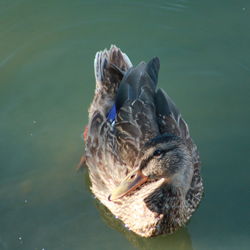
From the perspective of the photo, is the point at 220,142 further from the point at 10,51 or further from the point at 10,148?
the point at 10,51

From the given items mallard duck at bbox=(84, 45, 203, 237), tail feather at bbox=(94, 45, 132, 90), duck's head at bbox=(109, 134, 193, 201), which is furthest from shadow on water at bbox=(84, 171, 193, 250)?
tail feather at bbox=(94, 45, 132, 90)

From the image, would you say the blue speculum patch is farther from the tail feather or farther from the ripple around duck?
the ripple around duck

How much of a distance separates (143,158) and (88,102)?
184 centimetres

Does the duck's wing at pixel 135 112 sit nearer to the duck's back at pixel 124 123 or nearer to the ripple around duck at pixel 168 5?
the duck's back at pixel 124 123

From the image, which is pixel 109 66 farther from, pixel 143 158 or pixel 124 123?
pixel 143 158

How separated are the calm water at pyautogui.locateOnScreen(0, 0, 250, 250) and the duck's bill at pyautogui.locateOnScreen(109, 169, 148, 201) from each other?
704 millimetres

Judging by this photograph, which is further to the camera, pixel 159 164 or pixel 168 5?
→ pixel 168 5

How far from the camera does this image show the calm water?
5461 mm

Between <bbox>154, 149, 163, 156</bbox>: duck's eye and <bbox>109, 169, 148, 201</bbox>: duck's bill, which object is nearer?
<bbox>154, 149, 163, 156</bbox>: duck's eye

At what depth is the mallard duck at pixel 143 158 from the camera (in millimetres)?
4875

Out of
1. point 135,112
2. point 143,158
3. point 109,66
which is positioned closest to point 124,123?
point 135,112

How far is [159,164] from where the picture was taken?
4824 millimetres

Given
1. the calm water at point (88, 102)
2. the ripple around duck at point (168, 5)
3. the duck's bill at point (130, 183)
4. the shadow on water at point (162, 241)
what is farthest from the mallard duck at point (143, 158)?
the ripple around duck at point (168, 5)

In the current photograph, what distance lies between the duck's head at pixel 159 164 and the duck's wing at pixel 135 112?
0.23 m
